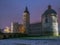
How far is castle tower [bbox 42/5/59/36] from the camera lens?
2234cm

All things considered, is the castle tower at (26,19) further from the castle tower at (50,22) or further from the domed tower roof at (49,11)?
the domed tower roof at (49,11)

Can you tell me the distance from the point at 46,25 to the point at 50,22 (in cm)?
70

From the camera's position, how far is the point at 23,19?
26.1m

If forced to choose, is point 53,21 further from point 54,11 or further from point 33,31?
point 33,31

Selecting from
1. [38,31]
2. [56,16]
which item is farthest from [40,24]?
[56,16]

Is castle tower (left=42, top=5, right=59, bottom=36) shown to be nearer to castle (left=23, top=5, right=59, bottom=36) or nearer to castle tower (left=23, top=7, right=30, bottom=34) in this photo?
castle (left=23, top=5, right=59, bottom=36)

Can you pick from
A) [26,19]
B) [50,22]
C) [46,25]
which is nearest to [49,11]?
[50,22]

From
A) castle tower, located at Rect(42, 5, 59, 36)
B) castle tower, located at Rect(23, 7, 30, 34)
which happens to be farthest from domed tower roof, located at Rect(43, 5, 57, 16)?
castle tower, located at Rect(23, 7, 30, 34)

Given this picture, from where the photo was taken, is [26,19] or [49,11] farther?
[26,19]

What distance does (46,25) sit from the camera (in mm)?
23141

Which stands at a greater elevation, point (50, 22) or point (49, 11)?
point (49, 11)

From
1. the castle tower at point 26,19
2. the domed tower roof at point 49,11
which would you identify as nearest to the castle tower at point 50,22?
the domed tower roof at point 49,11

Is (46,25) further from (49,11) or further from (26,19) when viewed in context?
(26,19)

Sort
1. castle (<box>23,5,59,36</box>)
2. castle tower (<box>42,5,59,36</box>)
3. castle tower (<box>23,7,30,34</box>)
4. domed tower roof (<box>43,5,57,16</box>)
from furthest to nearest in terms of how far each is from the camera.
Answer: castle tower (<box>23,7,30,34</box>) → domed tower roof (<box>43,5,57,16</box>) → castle (<box>23,5,59,36</box>) → castle tower (<box>42,5,59,36</box>)
